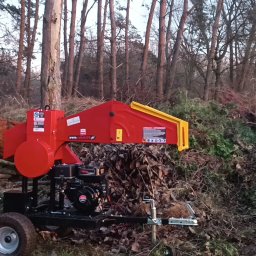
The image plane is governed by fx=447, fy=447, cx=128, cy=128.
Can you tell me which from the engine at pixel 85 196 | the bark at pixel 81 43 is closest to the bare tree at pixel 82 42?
the bark at pixel 81 43

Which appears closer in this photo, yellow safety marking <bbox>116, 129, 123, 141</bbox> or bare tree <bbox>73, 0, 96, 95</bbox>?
yellow safety marking <bbox>116, 129, 123, 141</bbox>

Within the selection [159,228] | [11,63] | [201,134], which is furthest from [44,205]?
[11,63]

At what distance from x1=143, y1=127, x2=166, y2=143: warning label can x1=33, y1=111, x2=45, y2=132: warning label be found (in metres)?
1.36

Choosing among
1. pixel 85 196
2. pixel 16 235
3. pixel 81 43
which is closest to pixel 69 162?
pixel 85 196

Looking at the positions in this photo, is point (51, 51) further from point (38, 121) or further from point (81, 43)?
point (81, 43)

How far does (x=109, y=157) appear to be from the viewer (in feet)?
25.6

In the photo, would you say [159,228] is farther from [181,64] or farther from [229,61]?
[181,64]

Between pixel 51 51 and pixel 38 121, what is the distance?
3.31 m

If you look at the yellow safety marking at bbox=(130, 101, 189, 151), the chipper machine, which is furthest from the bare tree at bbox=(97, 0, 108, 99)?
the yellow safety marking at bbox=(130, 101, 189, 151)

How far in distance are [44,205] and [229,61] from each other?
26.4 meters

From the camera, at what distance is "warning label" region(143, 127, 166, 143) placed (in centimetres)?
538

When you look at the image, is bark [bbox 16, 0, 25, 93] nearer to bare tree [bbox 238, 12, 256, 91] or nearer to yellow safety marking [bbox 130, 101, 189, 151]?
bare tree [bbox 238, 12, 256, 91]

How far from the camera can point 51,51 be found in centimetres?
877

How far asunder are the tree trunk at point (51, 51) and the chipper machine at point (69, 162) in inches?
116
